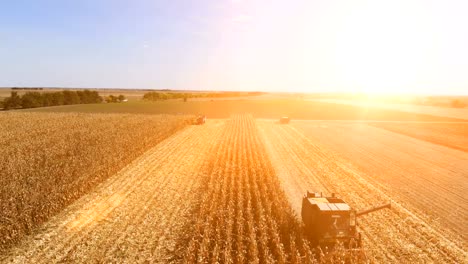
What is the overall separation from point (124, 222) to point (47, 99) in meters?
106

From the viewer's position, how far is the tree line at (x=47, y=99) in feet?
310

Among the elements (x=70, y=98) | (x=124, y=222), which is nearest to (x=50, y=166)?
(x=124, y=222)

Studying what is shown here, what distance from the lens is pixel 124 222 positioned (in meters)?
16.3

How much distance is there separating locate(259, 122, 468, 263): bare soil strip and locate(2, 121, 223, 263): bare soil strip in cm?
700

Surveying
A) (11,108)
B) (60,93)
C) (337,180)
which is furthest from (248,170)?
(60,93)

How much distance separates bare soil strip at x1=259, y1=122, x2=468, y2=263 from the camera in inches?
556

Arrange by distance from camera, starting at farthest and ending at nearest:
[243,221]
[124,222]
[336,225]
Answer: [124,222]
[243,221]
[336,225]

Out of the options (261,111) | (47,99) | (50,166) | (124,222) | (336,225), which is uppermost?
(47,99)

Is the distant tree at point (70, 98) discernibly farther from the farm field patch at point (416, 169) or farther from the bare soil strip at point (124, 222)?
the bare soil strip at point (124, 222)

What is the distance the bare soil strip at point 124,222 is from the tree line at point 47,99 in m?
86.3

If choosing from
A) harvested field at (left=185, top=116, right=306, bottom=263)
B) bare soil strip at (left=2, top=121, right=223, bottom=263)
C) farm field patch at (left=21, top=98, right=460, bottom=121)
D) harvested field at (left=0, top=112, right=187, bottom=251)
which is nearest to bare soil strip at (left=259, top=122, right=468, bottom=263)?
harvested field at (left=185, top=116, right=306, bottom=263)

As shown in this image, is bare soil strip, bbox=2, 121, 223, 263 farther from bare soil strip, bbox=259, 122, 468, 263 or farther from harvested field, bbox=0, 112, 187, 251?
bare soil strip, bbox=259, 122, 468, 263

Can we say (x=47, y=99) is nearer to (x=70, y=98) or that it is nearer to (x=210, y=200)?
(x=70, y=98)

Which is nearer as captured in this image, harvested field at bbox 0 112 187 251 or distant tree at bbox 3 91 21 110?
harvested field at bbox 0 112 187 251
